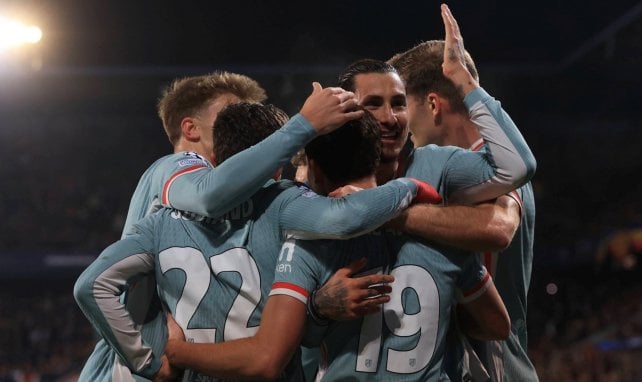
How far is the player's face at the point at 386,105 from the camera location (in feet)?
8.57

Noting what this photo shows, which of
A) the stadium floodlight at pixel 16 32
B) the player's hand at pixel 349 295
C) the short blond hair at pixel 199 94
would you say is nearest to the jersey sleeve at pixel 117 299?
the player's hand at pixel 349 295

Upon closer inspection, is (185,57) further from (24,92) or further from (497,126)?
(497,126)

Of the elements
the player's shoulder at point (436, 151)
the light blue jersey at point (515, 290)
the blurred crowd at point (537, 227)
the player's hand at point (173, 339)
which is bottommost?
the blurred crowd at point (537, 227)

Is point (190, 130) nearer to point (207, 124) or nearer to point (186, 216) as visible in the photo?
point (207, 124)

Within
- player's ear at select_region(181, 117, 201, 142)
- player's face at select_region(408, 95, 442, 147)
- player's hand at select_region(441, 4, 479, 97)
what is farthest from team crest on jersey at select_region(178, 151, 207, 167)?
player's face at select_region(408, 95, 442, 147)

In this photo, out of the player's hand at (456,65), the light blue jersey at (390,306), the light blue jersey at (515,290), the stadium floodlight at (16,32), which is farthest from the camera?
the stadium floodlight at (16,32)

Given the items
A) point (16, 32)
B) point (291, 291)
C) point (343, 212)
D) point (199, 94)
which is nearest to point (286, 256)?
point (291, 291)

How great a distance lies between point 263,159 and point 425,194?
0.48 metres

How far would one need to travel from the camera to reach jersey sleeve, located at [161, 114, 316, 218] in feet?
7.34

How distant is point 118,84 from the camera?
17.4 meters

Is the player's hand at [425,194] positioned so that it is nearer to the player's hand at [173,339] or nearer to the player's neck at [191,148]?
the player's hand at [173,339]

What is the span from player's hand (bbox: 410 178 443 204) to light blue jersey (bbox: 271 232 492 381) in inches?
4.6

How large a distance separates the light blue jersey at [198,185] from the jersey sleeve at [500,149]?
50 cm

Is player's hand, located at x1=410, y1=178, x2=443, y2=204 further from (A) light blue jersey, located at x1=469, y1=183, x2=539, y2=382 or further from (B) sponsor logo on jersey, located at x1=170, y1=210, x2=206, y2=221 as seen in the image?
(B) sponsor logo on jersey, located at x1=170, y1=210, x2=206, y2=221
